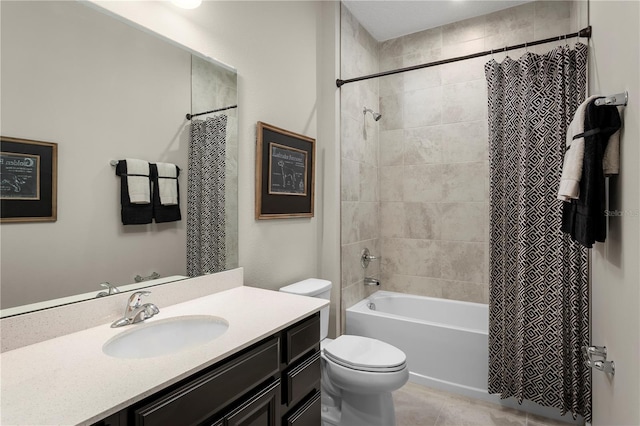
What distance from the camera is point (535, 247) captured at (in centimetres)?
205

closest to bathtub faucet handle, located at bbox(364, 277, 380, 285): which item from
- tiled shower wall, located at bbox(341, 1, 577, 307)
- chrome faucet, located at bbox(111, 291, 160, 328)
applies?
tiled shower wall, located at bbox(341, 1, 577, 307)

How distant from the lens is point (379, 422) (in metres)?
1.85

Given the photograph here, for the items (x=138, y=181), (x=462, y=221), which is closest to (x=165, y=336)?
(x=138, y=181)

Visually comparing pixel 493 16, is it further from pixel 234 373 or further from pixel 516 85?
pixel 234 373

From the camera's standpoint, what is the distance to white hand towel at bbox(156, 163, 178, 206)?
1.48 m

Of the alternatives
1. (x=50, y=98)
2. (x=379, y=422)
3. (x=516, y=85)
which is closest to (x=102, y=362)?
(x=50, y=98)

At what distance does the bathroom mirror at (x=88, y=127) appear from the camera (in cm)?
105

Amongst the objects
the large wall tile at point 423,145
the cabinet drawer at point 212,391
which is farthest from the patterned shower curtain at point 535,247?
the cabinet drawer at point 212,391

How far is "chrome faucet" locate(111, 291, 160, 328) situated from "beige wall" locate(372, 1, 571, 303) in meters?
2.45

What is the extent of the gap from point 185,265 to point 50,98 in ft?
2.66

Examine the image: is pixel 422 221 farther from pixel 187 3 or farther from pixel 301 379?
pixel 187 3

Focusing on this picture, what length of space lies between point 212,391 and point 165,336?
0.43 m

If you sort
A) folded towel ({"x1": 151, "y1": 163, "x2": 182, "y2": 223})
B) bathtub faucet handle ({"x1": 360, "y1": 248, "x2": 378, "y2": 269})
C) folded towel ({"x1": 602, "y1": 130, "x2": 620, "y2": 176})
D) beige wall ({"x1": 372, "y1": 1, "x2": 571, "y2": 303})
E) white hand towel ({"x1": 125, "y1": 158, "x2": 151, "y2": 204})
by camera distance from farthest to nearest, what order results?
bathtub faucet handle ({"x1": 360, "y1": 248, "x2": 378, "y2": 269})
beige wall ({"x1": 372, "y1": 1, "x2": 571, "y2": 303})
folded towel ({"x1": 151, "y1": 163, "x2": 182, "y2": 223})
white hand towel ({"x1": 125, "y1": 158, "x2": 151, "y2": 204})
folded towel ({"x1": 602, "y1": 130, "x2": 620, "y2": 176})

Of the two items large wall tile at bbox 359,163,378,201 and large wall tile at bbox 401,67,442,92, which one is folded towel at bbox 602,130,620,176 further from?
large wall tile at bbox 401,67,442,92
